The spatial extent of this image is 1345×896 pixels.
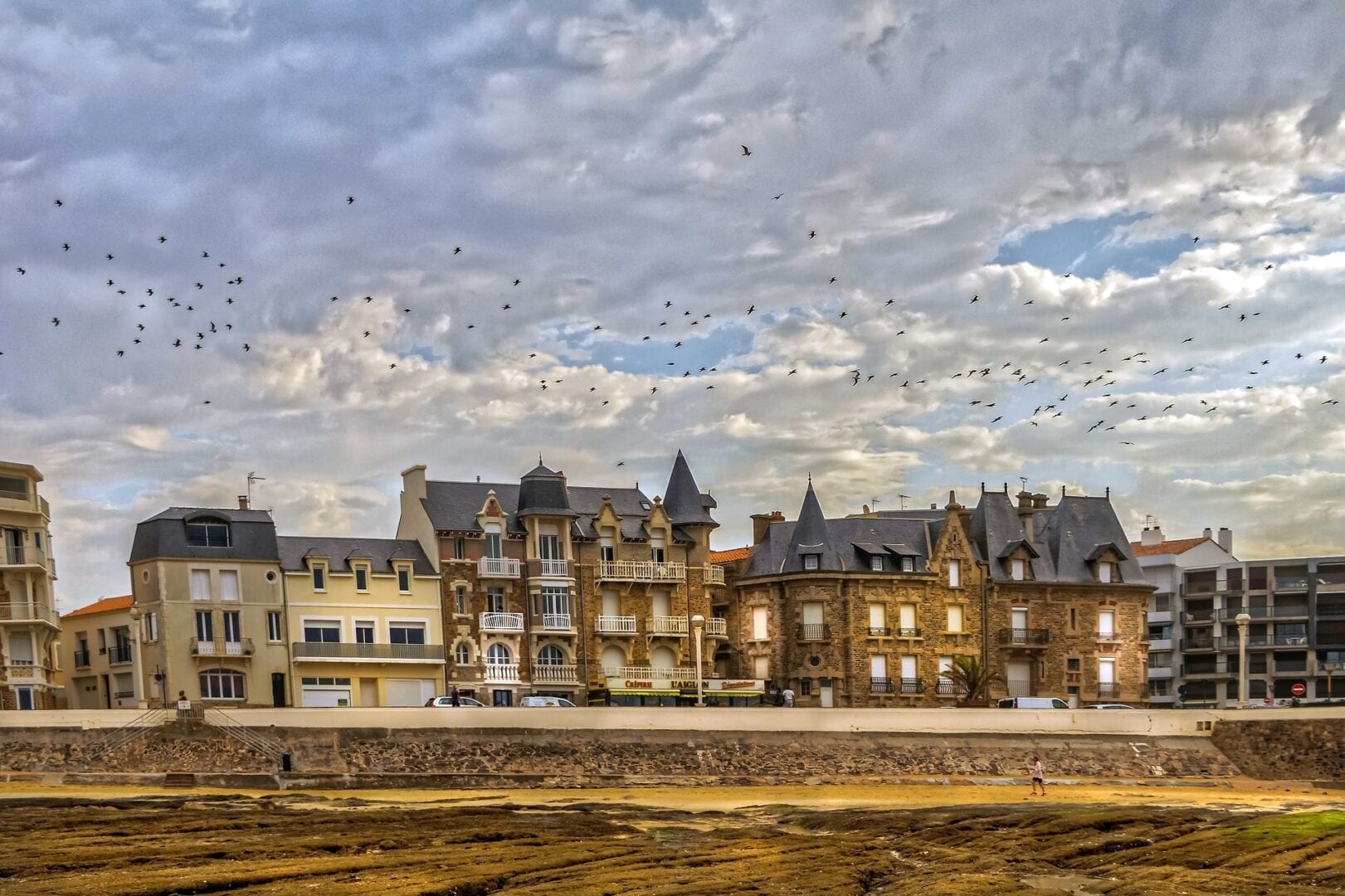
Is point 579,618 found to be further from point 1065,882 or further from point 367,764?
point 1065,882

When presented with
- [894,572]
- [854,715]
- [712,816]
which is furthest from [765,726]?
[894,572]

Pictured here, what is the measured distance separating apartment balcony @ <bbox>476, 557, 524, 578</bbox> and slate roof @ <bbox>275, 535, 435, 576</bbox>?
7.45ft

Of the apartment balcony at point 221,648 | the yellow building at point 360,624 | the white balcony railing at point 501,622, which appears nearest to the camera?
the apartment balcony at point 221,648

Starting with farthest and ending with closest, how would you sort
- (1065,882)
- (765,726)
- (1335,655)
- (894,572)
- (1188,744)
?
(1335,655) < (894,572) < (1188,744) < (765,726) < (1065,882)

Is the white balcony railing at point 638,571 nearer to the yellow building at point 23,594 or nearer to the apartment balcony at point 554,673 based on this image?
the apartment balcony at point 554,673

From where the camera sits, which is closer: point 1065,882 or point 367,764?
point 1065,882

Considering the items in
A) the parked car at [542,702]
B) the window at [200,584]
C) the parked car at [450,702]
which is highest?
the window at [200,584]

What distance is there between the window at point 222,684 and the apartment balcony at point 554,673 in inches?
528

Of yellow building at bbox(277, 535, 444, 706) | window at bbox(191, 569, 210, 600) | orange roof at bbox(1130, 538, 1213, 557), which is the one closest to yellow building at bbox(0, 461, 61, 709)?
window at bbox(191, 569, 210, 600)

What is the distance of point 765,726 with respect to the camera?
208 feet

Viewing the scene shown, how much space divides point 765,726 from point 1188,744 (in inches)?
778

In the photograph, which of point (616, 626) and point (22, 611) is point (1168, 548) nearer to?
point (616, 626)

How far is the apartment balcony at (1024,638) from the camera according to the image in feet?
271

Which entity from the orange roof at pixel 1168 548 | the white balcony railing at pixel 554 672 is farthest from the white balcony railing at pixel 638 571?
the orange roof at pixel 1168 548
